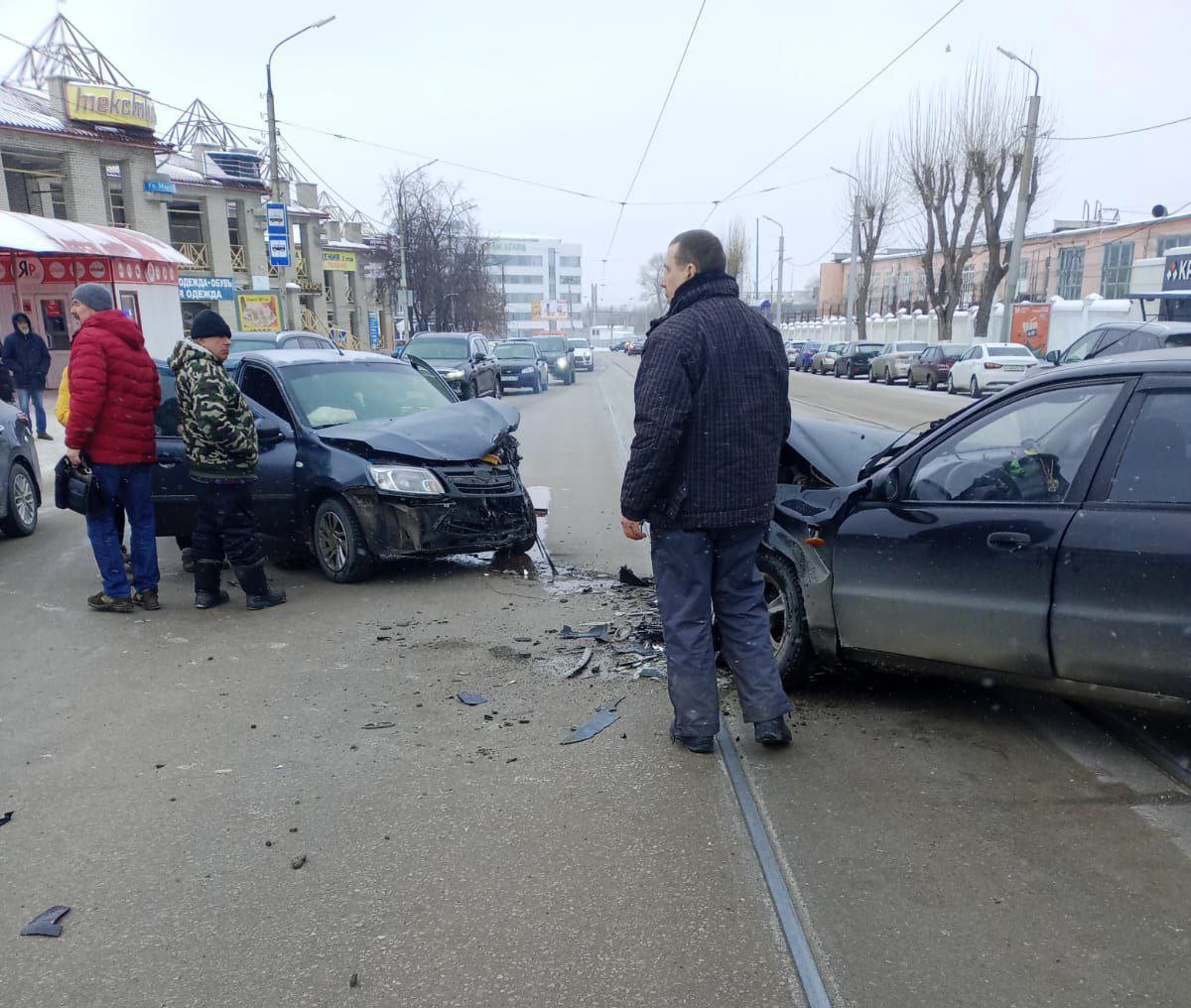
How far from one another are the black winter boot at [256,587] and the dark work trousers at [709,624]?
3287 mm

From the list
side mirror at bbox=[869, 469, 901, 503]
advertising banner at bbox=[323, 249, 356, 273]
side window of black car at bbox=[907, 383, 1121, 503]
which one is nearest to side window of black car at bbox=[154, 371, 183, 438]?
side mirror at bbox=[869, 469, 901, 503]

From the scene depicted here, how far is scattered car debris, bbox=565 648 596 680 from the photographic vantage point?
488 centimetres

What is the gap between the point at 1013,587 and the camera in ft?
12.0

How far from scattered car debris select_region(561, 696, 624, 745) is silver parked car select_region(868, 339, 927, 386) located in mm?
32160

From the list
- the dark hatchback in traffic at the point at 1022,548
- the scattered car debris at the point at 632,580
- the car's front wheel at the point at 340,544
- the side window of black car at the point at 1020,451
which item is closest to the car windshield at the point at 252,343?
the car's front wheel at the point at 340,544

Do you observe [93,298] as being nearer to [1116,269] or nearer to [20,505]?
[20,505]

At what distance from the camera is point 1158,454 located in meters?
3.47

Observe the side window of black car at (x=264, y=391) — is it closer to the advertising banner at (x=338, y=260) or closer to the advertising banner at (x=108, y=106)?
the advertising banner at (x=108, y=106)

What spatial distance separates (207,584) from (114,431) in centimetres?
110

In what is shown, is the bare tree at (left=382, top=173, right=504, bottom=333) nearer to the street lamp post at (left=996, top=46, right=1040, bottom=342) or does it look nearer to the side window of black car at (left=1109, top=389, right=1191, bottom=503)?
the street lamp post at (left=996, top=46, right=1040, bottom=342)

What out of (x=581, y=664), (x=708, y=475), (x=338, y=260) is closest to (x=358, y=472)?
(x=581, y=664)

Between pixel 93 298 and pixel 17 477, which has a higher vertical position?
pixel 93 298

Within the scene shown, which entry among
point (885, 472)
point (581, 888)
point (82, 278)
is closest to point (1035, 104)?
point (82, 278)

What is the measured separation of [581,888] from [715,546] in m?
1.43
